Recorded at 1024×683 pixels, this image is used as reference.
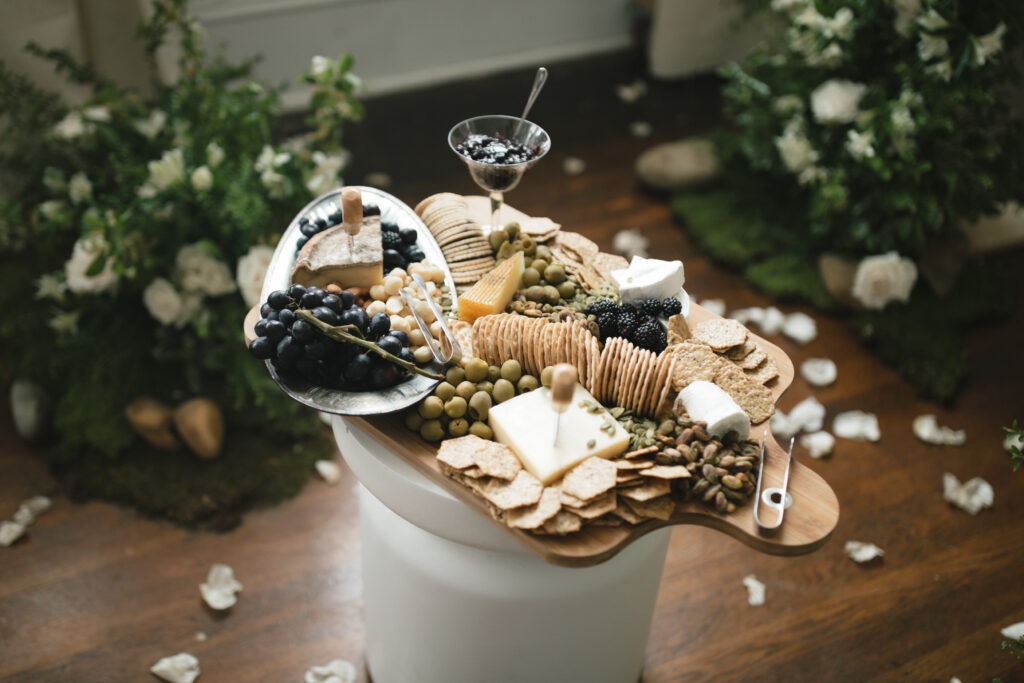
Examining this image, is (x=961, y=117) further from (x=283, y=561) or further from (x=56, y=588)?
(x=56, y=588)

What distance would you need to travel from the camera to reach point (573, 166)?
14.4ft

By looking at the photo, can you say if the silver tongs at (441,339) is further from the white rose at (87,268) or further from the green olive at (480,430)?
the white rose at (87,268)

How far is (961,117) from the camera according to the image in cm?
326

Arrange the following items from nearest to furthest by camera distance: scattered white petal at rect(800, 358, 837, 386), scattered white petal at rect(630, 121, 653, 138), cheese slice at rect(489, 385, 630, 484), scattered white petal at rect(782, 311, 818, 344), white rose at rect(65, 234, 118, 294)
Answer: cheese slice at rect(489, 385, 630, 484) < white rose at rect(65, 234, 118, 294) < scattered white petal at rect(800, 358, 837, 386) < scattered white petal at rect(782, 311, 818, 344) < scattered white petal at rect(630, 121, 653, 138)

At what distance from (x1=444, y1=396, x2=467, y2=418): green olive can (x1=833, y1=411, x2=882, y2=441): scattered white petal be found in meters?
1.94

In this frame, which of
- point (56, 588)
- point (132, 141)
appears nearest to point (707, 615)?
point (56, 588)

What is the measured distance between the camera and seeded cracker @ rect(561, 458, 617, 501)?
1532 millimetres

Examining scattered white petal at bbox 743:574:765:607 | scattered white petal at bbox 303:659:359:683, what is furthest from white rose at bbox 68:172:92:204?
scattered white petal at bbox 743:574:765:607

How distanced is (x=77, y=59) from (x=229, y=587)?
2209 mm

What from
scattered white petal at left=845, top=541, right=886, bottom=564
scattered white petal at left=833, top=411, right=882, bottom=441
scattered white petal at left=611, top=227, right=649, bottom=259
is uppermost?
scattered white petal at left=611, top=227, right=649, bottom=259

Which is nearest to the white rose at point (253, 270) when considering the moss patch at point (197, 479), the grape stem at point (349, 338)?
the moss patch at point (197, 479)

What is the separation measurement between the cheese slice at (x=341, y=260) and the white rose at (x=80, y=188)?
1304 mm

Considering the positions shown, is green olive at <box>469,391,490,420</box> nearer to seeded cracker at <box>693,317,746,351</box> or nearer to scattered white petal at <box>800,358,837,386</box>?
seeded cracker at <box>693,317,746,351</box>

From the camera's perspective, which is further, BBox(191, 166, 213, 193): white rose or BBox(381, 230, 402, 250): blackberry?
BBox(191, 166, 213, 193): white rose
